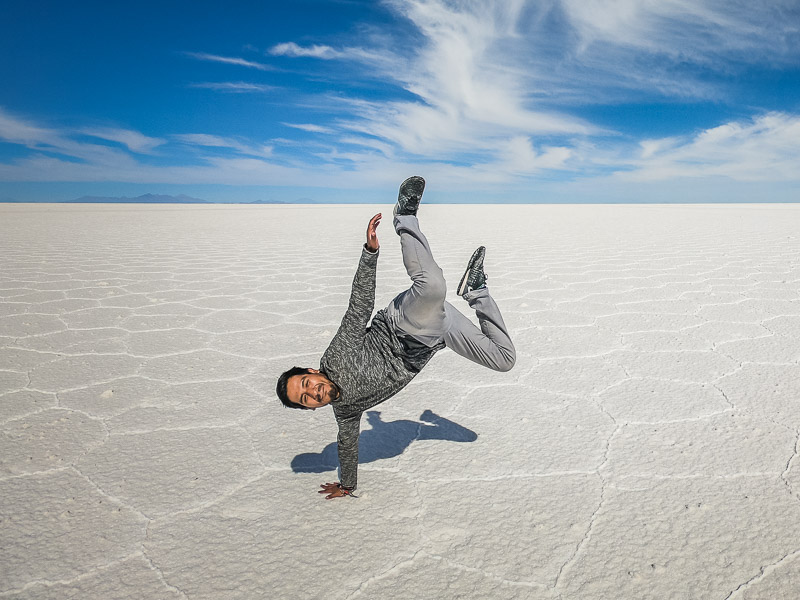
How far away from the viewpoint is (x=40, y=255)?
626cm

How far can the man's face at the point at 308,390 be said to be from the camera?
4.14 ft

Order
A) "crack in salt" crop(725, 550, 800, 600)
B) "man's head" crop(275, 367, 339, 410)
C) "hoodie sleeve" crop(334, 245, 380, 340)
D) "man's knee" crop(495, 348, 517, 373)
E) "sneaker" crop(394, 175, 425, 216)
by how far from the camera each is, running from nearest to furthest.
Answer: "crack in salt" crop(725, 550, 800, 600)
"man's head" crop(275, 367, 339, 410)
"hoodie sleeve" crop(334, 245, 380, 340)
"sneaker" crop(394, 175, 425, 216)
"man's knee" crop(495, 348, 517, 373)

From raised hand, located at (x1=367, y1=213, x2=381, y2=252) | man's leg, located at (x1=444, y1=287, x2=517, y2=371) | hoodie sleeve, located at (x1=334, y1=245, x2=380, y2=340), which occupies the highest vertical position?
raised hand, located at (x1=367, y1=213, x2=381, y2=252)

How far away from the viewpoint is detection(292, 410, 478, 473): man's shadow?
159 cm

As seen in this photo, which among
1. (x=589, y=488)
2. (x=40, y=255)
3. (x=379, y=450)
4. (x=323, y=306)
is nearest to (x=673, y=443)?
(x=589, y=488)

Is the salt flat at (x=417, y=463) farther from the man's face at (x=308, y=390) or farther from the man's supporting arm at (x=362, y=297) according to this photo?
the man's supporting arm at (x=362, y=297)

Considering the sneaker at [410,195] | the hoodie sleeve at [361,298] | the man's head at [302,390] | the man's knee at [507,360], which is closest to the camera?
the man's head at [302,390]

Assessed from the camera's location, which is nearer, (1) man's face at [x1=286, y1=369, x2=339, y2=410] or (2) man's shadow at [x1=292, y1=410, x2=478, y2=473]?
(1) man's face at [x1=286, y1=369, x2=339, y2=410]

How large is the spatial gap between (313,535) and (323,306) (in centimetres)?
243

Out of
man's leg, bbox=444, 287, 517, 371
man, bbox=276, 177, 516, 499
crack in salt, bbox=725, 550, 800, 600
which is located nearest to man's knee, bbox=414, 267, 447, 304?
man, bbox=276, 177, 516, 499

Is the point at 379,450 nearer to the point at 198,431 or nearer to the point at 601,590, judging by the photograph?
the point at 198,431

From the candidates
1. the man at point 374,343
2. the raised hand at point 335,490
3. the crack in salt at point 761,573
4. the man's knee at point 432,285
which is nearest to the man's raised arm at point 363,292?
the man at point 374,343

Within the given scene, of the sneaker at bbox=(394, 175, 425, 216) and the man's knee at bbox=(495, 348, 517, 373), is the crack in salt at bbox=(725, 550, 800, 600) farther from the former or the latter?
the sneaker at bbox=(394, 175, 425, 216)

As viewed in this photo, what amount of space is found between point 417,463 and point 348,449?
1.05ft
